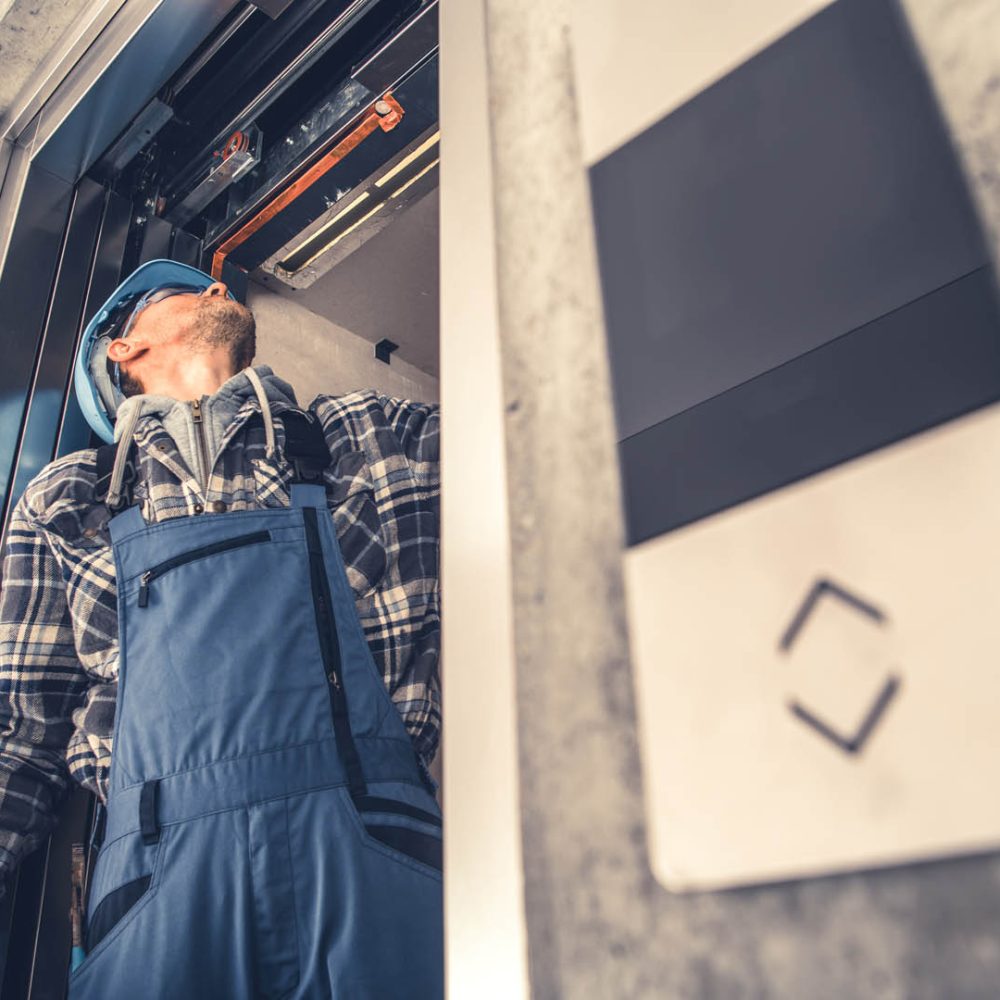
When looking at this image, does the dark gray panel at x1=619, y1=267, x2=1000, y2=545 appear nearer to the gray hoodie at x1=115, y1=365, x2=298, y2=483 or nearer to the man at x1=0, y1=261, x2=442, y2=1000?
the man at x1=0, y1=261, x2=442, y2=1000

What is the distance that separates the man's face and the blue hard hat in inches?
1.9

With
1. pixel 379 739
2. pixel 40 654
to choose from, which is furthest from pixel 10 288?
pixel 379 739

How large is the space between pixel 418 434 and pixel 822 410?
107 cm

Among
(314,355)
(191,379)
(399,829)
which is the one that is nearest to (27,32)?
(191,379)

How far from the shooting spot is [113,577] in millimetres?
1367

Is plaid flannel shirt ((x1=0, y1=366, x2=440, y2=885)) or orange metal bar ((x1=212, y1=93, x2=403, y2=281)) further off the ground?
orange metal bar ((x1=212, y1=93, x2=403, y2=281))

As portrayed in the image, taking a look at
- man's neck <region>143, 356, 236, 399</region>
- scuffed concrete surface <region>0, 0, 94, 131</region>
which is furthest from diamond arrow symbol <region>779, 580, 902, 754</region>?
scuffed concrete surface <region>0, 0, 94, 131</region>

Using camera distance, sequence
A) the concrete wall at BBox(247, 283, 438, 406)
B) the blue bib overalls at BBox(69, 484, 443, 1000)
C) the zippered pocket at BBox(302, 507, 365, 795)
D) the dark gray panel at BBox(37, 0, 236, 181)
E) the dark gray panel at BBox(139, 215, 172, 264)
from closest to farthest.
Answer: the blue bib overalls at BBox(69, 484, 443, 1000) < the zippered pocket at BBox(302, 507, 365, 795) < the dark gray panel at BBox(37, 0, 236, 181) < the dark gray panel at BBox(139, 215, 172, 264) < the concrete wall at BBox(247, 283, 438, 406)

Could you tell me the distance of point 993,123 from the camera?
42cm

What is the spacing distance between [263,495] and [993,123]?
3.68 ft

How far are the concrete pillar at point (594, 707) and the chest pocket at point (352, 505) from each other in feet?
2.56

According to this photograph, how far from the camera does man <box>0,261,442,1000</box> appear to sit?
40.2 inches

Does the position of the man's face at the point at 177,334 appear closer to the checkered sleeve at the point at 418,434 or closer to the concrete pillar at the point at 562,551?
the checkered sleeve at the point at 418,434

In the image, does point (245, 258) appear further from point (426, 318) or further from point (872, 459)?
point (872, 459)
